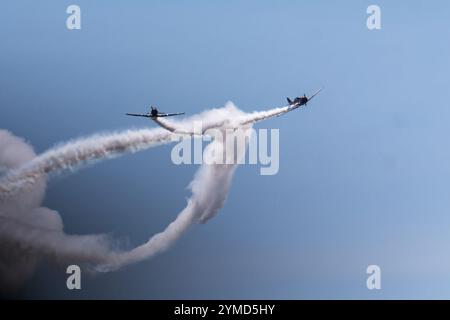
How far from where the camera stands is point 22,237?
390ft

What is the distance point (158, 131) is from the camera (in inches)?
4483

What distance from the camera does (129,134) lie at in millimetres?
114875

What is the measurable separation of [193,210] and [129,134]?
279 inches
